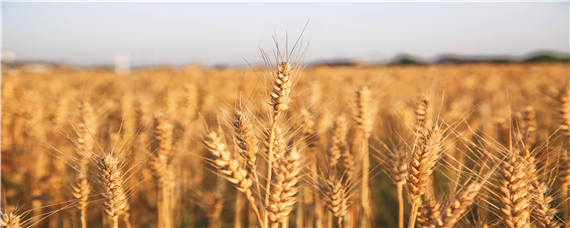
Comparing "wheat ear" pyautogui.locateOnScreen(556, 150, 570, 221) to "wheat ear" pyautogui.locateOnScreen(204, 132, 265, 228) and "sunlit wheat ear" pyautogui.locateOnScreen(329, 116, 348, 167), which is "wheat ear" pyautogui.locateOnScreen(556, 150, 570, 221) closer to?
"sunlit wheat ear" pyautogui.locateOnScreen(329, 116, 348, 167)

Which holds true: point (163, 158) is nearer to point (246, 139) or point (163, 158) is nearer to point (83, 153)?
point (83, 153)

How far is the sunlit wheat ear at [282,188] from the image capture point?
140cm

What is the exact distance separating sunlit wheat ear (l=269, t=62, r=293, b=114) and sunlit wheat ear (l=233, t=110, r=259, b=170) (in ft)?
0.53

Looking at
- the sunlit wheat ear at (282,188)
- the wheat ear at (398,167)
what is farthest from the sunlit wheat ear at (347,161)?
the sunlit wheat ear at (282,188)

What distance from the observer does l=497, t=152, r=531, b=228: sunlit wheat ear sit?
1.45 m

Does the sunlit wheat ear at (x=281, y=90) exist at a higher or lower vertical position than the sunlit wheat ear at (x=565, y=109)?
higher

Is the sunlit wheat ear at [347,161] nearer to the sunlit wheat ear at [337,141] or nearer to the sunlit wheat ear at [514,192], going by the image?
the sunlit wheat ear at [337,141]

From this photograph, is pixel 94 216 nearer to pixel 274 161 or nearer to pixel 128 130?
pixel 128 130

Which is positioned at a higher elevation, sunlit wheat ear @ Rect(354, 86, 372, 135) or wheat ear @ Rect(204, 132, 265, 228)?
sunlit wheat ear @ Rect(354, 86, 372, 135)

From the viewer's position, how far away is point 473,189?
129 centimetres

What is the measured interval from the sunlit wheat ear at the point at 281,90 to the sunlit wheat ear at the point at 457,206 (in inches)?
34.4

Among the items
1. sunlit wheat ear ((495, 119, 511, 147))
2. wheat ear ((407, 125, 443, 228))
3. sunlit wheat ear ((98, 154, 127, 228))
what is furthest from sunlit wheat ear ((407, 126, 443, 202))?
sunlit wheat ear ((495, 119, 511, 147))

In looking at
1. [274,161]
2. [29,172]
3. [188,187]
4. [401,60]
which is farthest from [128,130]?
[401,60]

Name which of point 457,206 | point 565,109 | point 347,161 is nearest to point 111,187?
point 347,161
